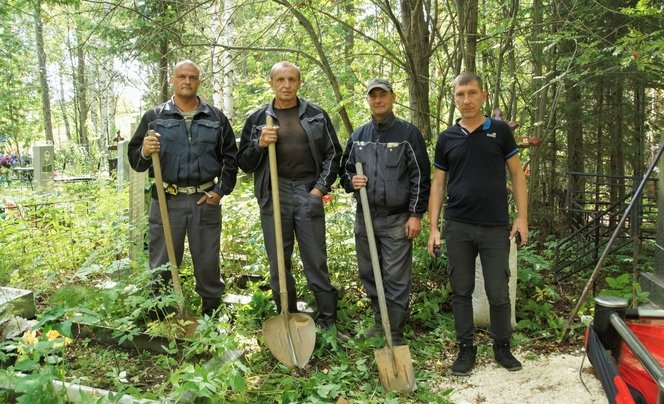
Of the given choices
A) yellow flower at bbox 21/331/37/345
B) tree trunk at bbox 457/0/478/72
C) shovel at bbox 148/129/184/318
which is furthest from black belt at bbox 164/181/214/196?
tree trunk at bbox 457/0/478/72

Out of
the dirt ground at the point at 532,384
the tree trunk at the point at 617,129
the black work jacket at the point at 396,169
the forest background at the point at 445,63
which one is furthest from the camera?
the tree trunk at the point at 617,129

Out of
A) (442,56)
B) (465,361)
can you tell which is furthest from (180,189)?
(442,56)

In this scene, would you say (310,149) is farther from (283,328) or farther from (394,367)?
(394,367)

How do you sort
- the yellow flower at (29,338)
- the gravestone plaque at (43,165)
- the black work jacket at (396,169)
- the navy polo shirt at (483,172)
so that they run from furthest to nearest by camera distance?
1. the gravestone plaque at (43,165)
2. the black work jacket at (396,169)
3. the navy polo shirt at (483,172)
4. the yellow flower at (29,338)

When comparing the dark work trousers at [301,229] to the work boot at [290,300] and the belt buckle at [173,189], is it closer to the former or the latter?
the work boot at [290,300]

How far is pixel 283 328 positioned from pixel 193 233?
3.13 feet

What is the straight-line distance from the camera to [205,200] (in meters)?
3.57

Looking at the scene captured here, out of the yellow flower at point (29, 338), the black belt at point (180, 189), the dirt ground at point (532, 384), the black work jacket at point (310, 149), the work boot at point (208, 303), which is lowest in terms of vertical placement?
the dirt ground at point (532, 384)

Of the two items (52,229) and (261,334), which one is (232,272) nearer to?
(261,334)

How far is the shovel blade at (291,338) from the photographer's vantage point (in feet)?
10.9

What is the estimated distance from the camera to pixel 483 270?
332 cm

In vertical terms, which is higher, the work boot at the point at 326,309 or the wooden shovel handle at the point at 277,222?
the wooden shovel handle at the point at 277,222

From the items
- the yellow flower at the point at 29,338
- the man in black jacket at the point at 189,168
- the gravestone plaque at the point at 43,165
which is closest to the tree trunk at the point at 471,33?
the man in black jacket at the point at 189,168

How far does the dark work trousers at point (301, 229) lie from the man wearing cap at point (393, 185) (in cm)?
34
